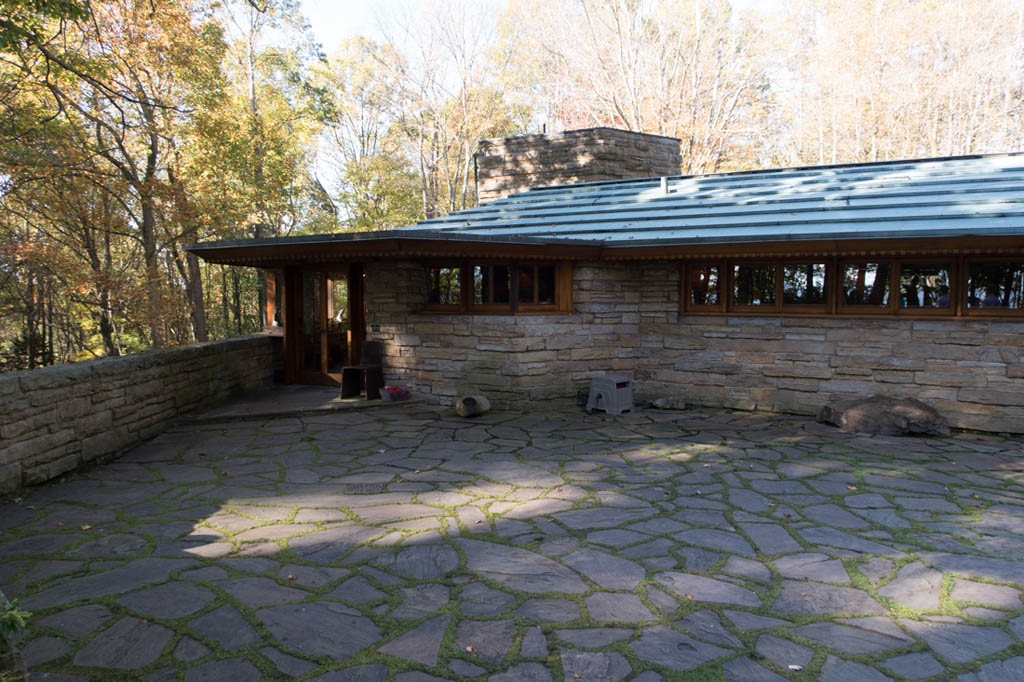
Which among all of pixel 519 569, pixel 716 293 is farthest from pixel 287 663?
pixel 716 293

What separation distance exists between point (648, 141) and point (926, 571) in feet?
36.7

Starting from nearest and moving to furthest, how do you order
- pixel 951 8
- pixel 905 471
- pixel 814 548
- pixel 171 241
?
pixel 814 548
pixel 905 471
pixel 171 241
pixel 951 8

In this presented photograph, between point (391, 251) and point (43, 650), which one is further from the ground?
point (391, 251)

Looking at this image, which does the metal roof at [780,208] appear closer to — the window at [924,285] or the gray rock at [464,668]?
the window at [924,285]

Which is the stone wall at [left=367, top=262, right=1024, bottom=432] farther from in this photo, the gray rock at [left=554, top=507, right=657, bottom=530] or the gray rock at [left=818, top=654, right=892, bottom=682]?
the gray rock at [left=818, top=654, right=892, bottom=682]

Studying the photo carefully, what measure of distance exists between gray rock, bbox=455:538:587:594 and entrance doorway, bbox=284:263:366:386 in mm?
6172

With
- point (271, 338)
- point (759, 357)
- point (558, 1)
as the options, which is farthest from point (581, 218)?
point (558, 1)

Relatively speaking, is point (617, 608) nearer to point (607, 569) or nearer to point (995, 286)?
point (607, 569)

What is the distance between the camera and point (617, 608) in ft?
9.50

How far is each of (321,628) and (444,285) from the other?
587cm

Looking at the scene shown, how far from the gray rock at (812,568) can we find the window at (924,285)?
474 cm

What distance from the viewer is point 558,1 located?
69.8 feet

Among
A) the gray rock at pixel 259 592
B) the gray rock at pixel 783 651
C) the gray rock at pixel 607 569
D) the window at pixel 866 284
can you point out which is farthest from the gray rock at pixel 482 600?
the window at pixel 866 284

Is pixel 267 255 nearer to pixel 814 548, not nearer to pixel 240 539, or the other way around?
pixel 240 539
